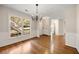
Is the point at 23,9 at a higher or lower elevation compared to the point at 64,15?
higher

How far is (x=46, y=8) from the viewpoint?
4.53ft

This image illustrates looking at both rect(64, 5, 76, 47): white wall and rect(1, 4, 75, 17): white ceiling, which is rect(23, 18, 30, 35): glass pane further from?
rect(64, 5, 76, 47): white wall

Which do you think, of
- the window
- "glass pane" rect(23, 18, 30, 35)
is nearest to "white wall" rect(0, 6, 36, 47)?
the window

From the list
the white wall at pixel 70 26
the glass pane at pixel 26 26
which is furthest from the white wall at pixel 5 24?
the white wall at pixel 70 26

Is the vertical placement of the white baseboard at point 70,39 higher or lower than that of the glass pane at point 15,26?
lower

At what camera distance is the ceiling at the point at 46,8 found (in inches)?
51.5

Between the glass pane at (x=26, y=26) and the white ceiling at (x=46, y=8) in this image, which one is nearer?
the white ceiling at (x=46, y=8)

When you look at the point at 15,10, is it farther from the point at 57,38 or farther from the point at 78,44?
the point at 78,44

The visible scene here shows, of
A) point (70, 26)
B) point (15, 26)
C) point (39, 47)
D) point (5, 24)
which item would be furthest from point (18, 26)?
point (70, 26)

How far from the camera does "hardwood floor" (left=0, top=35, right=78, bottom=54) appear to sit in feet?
4.35

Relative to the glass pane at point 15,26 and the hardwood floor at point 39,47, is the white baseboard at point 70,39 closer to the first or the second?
the hardwood floor at point 39,47
